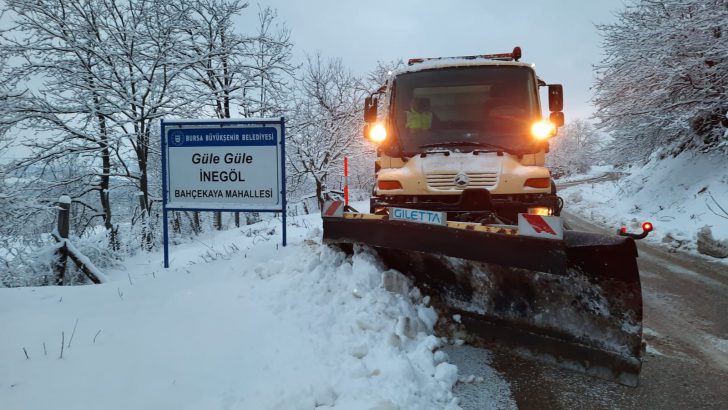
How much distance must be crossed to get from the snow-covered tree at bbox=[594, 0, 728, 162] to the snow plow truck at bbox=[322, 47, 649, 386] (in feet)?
27.1

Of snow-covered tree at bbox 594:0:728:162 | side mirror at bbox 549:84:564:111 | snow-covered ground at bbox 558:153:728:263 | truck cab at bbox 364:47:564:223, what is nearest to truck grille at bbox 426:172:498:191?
truck cab at bbox 364:47:564:223

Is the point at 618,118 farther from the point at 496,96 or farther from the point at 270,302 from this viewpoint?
the point at 270,302

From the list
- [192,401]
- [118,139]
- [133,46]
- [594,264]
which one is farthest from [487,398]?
[133,46]

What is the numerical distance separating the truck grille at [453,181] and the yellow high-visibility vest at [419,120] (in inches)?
33.9

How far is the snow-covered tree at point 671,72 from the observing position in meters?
10.4

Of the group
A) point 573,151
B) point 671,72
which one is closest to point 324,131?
point 671,72

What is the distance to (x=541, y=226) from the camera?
3.02 m

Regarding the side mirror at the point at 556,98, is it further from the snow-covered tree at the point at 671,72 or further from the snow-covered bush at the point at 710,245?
the snow-covered tree at the point at 671,72

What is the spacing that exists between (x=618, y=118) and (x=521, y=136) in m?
10.7

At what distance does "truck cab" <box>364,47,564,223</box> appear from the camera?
4562 millimetres

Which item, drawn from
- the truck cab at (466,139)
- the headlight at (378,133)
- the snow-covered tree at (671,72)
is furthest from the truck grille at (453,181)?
the snow-covered tree at (671,72)

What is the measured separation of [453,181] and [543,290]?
5.63 ft

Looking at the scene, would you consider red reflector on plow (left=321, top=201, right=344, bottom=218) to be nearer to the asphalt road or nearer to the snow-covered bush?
the asphalt road

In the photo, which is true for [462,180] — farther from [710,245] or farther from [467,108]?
[710,245]
